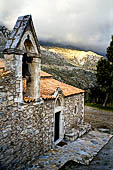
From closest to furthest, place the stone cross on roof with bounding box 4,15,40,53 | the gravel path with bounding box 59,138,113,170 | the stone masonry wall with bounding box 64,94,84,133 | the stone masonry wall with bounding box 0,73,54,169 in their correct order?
1. the stone masonry wall with bounding box 0,73,54,169
2. the stone cross on roof with bounding box 4,15,40,53
3. the gravel path with bounding box 59,138,113,170
4. the stone masonry wall with bounding box 64,94,84,133

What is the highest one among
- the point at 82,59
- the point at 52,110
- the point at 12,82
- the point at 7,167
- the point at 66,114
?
the point at 82,59

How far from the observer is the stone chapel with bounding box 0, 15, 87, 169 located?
17.7ft

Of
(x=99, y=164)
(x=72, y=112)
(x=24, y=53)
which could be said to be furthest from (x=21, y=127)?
(x=72, y=112)

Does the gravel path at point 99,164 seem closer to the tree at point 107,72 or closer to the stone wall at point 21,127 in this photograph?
the stone wall at point 21,127

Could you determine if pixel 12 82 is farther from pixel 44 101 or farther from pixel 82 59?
pixel 82 59

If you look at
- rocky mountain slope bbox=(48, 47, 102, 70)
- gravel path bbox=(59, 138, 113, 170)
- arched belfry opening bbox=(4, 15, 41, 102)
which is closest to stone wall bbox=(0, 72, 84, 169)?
arched belfry opening bbox=(4, 15, 41, 102)

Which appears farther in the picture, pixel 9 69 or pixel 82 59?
pixel 82 59

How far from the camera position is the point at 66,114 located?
394 inches

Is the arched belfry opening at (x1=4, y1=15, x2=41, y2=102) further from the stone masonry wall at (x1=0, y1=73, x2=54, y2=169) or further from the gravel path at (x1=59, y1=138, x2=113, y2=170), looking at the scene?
the gravel path at (x1=59, y1=138, x2=113, y2=170)

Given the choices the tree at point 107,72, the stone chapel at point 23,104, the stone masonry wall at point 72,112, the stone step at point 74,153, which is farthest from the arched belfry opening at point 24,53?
the tree at point 107,72

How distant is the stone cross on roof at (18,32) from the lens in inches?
219

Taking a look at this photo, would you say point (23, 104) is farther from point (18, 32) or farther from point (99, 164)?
point (99, 164)

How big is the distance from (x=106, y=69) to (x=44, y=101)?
13.1m

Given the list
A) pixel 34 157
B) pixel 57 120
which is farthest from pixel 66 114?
pixel 34 157
